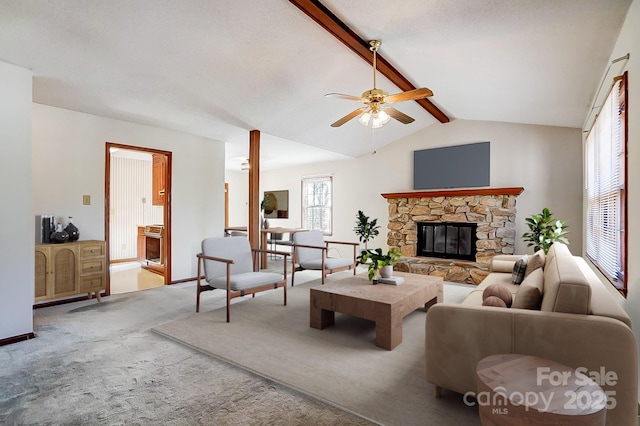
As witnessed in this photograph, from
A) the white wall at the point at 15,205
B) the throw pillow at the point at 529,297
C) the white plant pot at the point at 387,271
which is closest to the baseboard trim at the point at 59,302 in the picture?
the white wall at the point at 15,205

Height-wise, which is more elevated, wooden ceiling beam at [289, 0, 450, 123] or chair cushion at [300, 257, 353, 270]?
wooden ceiling beam at [289, 0, 450, 123]

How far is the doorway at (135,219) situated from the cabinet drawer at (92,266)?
4.54 feet

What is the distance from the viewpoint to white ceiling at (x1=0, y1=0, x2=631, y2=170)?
2.54m

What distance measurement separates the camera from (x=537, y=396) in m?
1.20

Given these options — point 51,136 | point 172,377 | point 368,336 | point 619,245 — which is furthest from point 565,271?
point 51,136

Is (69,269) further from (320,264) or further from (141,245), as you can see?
(141,245)

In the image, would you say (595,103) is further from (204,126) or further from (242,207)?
(242,207)

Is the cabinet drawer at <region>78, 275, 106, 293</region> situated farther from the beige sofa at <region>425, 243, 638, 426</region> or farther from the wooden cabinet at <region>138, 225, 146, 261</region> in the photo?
the beige sofa at <region>425, 243, 638, 426</region>

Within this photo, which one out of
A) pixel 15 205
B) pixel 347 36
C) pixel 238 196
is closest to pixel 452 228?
pixel 347 36

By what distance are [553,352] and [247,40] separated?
3.37 metres

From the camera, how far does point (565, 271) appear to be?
1891mm

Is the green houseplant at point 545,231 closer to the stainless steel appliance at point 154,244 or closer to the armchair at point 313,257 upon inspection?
the armchair at point 313,257

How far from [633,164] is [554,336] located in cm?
132

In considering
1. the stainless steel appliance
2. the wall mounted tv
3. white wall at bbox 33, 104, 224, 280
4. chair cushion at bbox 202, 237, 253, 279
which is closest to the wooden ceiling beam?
the wall mounted tv
